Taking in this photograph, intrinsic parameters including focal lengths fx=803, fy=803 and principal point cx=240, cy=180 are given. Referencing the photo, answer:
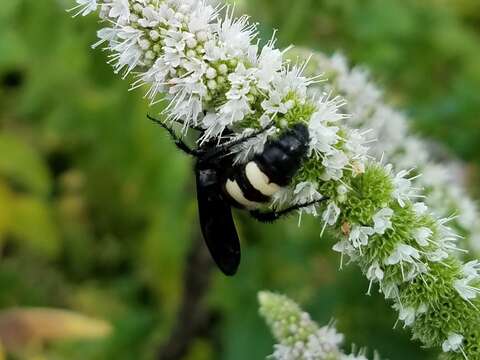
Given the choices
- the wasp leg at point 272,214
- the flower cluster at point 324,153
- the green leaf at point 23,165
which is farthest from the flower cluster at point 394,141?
the green leaf at point 23,165

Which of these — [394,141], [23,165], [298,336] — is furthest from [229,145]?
[23,165]

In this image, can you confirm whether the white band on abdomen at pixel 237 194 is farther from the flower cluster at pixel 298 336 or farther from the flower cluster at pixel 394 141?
the flower cluster at pixel 394 141

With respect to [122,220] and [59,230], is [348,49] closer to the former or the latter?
[122,220]

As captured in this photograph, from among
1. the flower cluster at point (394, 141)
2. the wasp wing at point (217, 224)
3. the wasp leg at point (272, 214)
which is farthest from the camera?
the flower cluster at point (394, 141)

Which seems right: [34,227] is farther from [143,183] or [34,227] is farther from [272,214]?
[272,214]


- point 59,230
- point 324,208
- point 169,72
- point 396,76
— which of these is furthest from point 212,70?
point 59,230

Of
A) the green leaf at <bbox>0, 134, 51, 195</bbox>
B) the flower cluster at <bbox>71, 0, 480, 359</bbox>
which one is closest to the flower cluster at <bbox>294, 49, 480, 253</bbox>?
the flower cluster at <bbox>71, 0, 480, 359</bbox>
